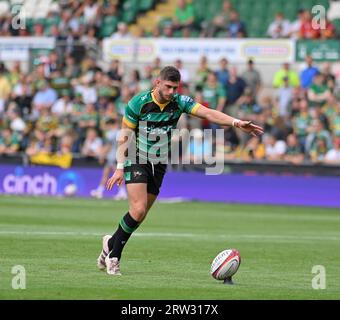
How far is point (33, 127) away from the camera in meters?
29.8

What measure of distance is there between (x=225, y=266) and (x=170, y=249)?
3871 mm

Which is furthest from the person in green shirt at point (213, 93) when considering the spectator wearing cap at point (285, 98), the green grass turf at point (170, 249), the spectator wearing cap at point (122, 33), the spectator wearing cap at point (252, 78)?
the spectator wearing cap at point (122, 33)

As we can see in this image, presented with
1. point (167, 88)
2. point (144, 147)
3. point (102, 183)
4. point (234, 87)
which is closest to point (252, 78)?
point (234, 87)

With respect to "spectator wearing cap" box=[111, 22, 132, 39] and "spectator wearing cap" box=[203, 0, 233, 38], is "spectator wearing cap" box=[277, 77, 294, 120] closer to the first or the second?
"spectator wearing cap" box=[203, 0, 233, 38]

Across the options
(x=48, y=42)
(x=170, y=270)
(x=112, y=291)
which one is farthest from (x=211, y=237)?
(x=48, y=42)

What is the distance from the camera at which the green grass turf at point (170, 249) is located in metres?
10.9

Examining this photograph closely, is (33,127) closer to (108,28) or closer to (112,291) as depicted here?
(108,28)

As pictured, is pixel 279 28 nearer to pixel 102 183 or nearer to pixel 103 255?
pixel 102 183

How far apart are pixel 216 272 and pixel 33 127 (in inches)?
737

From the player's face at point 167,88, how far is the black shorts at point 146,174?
851mm

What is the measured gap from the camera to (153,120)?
486 inches

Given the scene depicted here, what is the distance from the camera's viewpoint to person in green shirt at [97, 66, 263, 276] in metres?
12.1

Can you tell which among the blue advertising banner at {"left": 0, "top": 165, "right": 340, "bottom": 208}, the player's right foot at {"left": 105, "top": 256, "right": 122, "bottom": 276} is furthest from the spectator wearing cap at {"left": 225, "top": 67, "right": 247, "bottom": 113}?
the player's right foot at {"left": 105, "top": 256, "right": 122, "bottom": 276}
